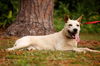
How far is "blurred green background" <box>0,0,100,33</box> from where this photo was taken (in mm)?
19281

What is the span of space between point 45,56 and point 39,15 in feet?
20.0

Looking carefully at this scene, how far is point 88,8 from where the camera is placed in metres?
22.6

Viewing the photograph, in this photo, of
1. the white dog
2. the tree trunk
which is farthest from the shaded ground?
the tree trunk

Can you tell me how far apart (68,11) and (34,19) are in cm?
704

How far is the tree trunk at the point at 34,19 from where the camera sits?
15055 mm

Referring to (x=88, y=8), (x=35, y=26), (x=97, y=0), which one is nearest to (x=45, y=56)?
(x=35, y=26)

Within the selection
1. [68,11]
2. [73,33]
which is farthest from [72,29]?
[68,11]

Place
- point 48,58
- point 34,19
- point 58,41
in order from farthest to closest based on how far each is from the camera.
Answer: point 34,19
point 58,41
point 48,58

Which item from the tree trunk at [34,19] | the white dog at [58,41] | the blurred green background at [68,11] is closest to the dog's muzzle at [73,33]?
the white dog at [58,41]

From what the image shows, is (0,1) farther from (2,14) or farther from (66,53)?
(66,53)

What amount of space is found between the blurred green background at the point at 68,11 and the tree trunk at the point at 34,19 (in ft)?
7.96

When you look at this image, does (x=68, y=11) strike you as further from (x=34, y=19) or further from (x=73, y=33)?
(x=73, y=33)

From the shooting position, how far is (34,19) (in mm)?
15258

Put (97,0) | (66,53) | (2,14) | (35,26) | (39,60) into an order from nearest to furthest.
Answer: (39,60) < (66,53) < (35,26) < (2,14) < (97,0)
